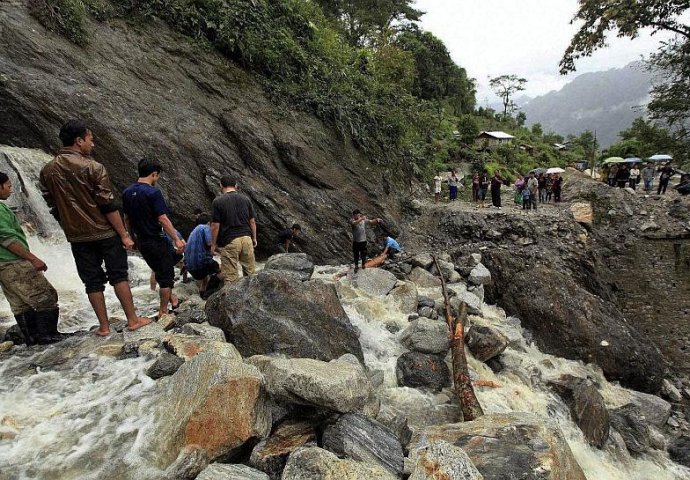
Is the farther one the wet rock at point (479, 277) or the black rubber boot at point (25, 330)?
the wet rock at point (479, 277)

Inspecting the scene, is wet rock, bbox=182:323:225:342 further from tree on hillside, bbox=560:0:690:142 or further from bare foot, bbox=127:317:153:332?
tree on hillside, bbox=560:0:690:142

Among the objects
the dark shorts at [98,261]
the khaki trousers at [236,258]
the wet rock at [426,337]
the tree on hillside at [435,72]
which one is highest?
the tree on hillside at [435,72]

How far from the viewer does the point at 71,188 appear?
14.7ft

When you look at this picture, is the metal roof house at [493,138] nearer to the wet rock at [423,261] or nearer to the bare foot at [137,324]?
the wet rock at [423,261]

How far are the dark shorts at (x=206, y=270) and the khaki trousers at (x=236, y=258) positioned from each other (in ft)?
1.52

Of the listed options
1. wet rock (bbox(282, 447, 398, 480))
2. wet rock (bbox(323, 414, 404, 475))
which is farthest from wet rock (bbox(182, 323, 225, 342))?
wet rock (bbox(282, 447, 398, 480))

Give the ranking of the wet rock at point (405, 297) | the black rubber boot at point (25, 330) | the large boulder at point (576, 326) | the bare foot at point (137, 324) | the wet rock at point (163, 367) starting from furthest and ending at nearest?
the large boulder at point (576, 326)
the wet rock at point (405, 297)
the bare foot at point (137, 324)
the black rubber boot at point (25, 330)
the wet rock at point (163, 367)

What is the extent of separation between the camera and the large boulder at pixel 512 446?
11.6 ft

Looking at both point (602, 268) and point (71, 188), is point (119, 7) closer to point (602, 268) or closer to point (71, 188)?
point (71, 188)

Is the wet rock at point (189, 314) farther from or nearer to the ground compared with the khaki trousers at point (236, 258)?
nearer to the ground

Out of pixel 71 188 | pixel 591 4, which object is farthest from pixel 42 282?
pixel 591 4

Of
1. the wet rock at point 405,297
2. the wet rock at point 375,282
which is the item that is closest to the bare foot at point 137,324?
the wet rock at point 375,282

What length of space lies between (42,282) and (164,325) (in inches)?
61.8

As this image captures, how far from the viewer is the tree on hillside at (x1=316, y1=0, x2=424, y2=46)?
29.8m
